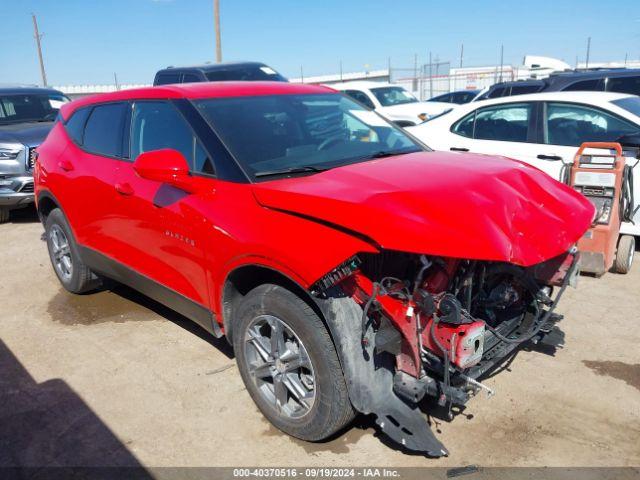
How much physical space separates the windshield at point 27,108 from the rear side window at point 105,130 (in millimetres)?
5853

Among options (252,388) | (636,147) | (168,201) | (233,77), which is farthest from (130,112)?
(233,77)

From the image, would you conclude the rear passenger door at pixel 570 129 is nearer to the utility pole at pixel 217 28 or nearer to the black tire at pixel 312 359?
the black tire at pixel 312 359

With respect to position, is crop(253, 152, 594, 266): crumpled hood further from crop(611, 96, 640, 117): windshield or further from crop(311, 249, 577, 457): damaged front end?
crop(611, 96, 640, 117): windshield

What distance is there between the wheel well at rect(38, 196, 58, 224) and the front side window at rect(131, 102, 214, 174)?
162 centimetres

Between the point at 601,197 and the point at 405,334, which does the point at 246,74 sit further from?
the point at 405,334

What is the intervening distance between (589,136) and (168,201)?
15.3 ft

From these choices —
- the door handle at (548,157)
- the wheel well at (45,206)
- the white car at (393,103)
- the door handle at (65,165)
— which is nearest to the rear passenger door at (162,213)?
the door handle at (65,165)

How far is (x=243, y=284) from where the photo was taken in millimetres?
3156

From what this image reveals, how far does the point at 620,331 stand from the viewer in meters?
4.18

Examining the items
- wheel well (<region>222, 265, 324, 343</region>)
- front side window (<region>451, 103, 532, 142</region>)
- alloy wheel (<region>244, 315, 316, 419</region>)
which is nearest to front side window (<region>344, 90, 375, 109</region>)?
front side window (<region>451, 103, 532, 142</region>)

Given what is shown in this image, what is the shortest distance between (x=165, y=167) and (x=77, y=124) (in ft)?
6.98

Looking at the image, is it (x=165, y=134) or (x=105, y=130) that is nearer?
(x=165, y=134)

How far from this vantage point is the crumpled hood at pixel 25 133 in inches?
321

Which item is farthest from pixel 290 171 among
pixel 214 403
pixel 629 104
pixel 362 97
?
pixel 362 97
